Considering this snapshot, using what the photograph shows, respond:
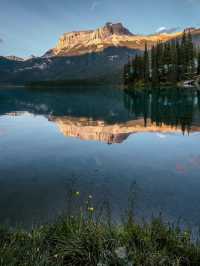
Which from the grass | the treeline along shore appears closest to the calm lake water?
the grass

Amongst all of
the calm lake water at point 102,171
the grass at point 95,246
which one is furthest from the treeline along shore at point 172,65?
the grass at point 95,246

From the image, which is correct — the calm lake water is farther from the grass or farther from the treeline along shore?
the treeline along shore

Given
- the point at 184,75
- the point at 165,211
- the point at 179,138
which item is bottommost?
the point at 165,211

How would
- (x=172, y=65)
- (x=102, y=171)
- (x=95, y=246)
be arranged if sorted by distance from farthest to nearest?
(x=172, y=65) < (x=102, y=171) < (x=95, y=246)

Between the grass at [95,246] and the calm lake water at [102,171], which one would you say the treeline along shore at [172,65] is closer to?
the calm lake water at [102,171]

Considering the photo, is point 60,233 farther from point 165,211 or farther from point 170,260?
point 165,211

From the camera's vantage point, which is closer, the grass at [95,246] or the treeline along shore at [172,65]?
the grass at [95,246]

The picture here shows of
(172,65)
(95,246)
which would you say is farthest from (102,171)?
(172,65)

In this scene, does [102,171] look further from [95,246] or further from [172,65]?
[172,65]

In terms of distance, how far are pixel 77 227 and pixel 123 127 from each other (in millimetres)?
22572

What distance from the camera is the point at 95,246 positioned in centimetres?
614

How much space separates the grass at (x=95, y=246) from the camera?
5633 millimetres

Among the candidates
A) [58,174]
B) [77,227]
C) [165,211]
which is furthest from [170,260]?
[58,174]

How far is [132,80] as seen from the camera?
5448 inches
